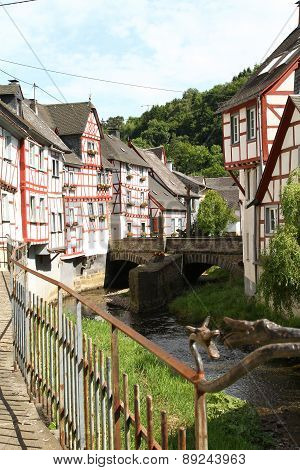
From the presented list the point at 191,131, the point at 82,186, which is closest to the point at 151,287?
the point at 82,186

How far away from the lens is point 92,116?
39.3 m

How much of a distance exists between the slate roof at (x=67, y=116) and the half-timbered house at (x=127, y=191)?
6574 millimetres

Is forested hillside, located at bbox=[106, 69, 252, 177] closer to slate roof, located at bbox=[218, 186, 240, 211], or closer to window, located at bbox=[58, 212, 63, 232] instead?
slate roof, located at bbox=[218, 186, 240, 211]

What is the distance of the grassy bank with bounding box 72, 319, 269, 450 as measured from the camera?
9.44 m

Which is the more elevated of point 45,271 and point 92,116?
point 92,116

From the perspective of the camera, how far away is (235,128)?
25.5 meters

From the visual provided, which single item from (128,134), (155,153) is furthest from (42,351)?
(128,134)

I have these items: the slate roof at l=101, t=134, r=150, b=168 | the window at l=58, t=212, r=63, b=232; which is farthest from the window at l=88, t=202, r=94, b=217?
the slate roof at l=101, t=134, r=150, b=168

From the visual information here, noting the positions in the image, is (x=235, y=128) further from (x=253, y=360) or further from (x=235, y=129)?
(x=253, y=360)

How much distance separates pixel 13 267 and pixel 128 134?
106491 mm

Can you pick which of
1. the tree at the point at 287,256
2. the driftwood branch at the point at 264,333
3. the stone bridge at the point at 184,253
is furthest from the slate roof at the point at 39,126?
the driftwood branch at the point at 264,333

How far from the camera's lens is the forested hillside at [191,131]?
9769cm

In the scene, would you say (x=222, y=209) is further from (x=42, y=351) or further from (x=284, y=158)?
(x=42, y=351)

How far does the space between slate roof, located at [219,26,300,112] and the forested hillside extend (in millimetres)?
66050
